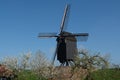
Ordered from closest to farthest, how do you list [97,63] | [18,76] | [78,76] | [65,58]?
[97,63] → [78,76] → [18,76] → [65,58]

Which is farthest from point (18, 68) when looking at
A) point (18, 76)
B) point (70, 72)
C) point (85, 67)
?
point (85, 67)

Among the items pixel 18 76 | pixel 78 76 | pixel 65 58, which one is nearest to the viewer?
pixel 78 76

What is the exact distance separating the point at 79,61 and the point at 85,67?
130 centimetres

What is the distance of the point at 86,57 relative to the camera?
54031mm

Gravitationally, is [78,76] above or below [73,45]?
below

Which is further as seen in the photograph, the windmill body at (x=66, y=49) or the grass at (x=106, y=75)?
the windmill body at (x=66, y=49)

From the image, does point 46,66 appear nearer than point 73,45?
Yes

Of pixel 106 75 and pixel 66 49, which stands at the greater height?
pixel 66 49

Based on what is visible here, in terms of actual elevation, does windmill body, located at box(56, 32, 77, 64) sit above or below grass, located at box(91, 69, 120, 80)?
above

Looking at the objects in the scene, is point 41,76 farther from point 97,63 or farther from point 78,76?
point 97,63

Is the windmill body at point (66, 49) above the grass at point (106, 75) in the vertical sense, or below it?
above

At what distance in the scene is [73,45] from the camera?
7175 cm

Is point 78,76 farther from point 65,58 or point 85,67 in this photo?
point 65,58

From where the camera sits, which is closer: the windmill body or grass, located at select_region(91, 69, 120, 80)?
grass, located at select_region(91, 69, 120, 80)
